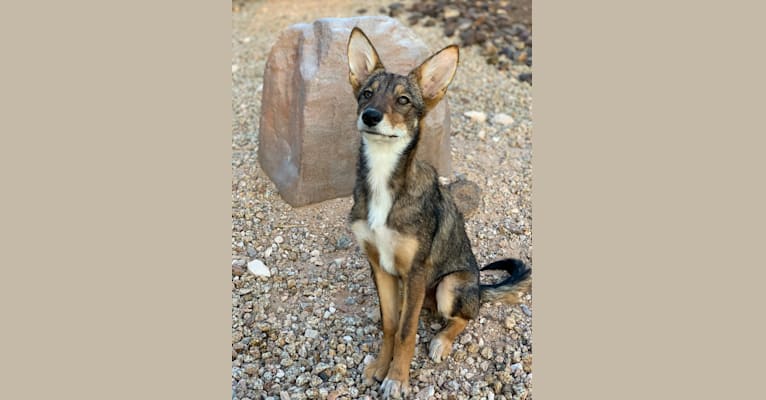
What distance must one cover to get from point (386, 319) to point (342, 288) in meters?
1.05

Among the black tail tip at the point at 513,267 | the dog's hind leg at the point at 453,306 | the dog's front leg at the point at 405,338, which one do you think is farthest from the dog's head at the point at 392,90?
the black tail tip at the point at 513,267

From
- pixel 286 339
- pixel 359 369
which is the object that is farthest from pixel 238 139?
pixel 359 369

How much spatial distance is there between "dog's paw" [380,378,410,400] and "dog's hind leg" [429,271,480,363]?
402 millimetres

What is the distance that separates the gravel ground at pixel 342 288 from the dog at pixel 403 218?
0.28m

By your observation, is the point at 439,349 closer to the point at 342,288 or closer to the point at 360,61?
the point at 342,288

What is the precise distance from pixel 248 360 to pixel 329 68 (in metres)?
2.86

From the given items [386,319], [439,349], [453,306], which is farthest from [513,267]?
[386,319]

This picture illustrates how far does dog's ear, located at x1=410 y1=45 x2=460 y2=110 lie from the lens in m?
4.46

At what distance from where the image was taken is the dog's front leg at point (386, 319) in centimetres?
476

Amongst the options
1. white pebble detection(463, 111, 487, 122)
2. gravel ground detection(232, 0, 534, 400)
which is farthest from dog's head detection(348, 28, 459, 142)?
white pebble detection(463, 111, 487, 122)

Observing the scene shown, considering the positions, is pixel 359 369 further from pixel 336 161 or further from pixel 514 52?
pixel 514 52

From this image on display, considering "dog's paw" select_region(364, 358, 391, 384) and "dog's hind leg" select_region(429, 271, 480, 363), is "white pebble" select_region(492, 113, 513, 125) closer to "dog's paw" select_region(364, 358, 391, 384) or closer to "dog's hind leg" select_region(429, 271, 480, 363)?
"dog's hind leg" select_region(429, 271, 480, 363)

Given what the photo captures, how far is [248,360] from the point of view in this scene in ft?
16.7

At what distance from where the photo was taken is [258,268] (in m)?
5.99
